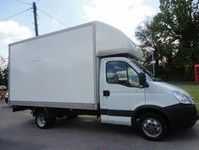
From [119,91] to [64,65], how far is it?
78.5 inches

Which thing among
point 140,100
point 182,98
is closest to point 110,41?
point 140,100

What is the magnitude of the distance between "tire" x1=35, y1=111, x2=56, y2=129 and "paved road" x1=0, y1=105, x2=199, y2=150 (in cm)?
20

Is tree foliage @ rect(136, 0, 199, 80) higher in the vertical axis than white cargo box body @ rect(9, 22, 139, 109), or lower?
higher

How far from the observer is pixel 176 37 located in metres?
40.6

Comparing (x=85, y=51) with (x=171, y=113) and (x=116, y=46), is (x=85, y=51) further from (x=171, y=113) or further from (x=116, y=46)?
(x=171, y=113)

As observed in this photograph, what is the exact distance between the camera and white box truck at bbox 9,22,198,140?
19.6 feet

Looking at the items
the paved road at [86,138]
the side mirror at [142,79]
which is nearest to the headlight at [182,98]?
the side mirror at [142,79]

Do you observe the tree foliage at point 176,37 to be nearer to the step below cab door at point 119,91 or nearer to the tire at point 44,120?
the tire at point 44,120

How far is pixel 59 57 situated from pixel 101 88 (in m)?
1.79

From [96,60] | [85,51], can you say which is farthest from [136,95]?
[85,51]

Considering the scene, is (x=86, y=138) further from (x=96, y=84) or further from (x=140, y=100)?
(x=140, y=100)

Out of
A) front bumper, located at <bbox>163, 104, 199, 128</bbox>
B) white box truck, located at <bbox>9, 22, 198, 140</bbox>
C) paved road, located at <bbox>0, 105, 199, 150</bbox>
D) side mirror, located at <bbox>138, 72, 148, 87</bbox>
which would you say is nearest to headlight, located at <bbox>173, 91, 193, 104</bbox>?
white box truck, located at <bbox>9, 22, 198, 140</bbox>

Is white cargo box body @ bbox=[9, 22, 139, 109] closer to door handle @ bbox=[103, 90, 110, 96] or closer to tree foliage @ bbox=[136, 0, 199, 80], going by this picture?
door handle @ bbox=[103, 90, 110, 96]

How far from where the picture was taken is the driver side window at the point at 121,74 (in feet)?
20.6
